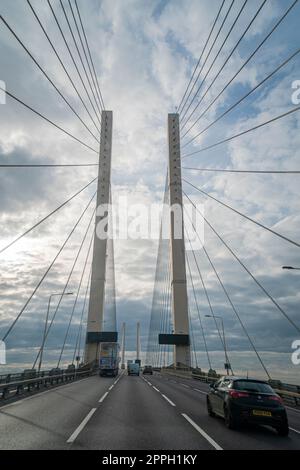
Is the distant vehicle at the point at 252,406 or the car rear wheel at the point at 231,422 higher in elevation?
the distant vehicle at the point at 252,406

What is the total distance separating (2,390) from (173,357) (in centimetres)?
3898

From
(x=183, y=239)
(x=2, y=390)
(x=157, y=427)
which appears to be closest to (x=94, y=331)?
(x=183, y=239)

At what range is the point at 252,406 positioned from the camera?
32.1 ft

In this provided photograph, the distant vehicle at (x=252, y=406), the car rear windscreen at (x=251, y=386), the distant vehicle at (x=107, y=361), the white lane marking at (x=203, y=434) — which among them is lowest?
the white lane marking at (x=203, y=434)

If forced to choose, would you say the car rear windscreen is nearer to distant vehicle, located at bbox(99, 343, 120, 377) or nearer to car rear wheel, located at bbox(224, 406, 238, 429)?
car rear wheel, located at bbox(224, 406, 238, 429)

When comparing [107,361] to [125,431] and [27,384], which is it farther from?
[125,431]

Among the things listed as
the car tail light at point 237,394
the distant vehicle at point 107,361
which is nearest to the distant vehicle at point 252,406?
the car tail light at point 237,394

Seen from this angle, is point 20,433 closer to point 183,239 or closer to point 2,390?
point 2,390

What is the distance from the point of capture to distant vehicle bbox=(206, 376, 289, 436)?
9594 mm

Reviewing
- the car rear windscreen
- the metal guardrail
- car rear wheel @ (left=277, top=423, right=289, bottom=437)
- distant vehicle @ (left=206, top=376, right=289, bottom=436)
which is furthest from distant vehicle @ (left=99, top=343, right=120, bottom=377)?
car rear wheel @ (left=277, top=423, right=289, bottom=437)

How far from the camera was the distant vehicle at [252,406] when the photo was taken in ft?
31.5

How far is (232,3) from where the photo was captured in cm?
1642

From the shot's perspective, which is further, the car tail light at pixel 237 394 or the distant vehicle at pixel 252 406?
the car tail light at pixel 237 394

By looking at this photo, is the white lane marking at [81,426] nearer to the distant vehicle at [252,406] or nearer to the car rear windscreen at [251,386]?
the distant vehicle at [252,406]
